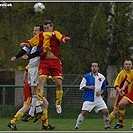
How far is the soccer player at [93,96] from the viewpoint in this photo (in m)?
15.4

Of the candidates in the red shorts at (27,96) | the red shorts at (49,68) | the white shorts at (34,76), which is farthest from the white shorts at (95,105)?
the red shorts at (49,68)

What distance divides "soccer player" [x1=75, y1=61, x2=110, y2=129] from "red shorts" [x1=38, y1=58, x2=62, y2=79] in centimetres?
200

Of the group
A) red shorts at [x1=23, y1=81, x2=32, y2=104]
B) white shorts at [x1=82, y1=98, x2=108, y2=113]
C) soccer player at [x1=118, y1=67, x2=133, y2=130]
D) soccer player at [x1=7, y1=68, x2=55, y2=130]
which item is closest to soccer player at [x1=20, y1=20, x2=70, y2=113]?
soccer player at [x1=7, y1=68, x2=55, y2=130]

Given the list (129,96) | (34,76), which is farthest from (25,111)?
(129,96)

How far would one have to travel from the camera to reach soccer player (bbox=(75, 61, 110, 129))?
50.4 feet

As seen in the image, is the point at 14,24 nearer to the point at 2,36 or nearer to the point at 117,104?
the point at 2,36

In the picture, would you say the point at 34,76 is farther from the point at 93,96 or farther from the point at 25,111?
the point at 93,96

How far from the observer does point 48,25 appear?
13500 mm

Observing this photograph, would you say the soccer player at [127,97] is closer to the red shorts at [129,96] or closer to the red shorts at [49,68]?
the red shorts at [129,96]

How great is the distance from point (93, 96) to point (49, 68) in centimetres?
238

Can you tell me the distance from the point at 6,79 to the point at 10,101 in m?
7.49

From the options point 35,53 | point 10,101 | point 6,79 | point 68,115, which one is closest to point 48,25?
point 35,53

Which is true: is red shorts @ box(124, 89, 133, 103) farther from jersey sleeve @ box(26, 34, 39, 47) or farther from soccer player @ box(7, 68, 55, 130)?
jersey sleeve @ box(26, 34, 39, 47)

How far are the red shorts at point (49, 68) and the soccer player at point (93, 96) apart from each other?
200 cm
